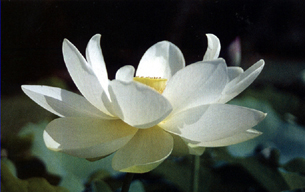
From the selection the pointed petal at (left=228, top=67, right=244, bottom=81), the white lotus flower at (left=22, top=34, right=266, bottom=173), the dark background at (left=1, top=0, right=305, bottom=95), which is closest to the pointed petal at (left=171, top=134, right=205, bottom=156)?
the white lotus flower at (left=22, top=34, right=266, bottom=173)

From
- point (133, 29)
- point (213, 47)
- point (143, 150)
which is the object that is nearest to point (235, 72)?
point (213, 47)

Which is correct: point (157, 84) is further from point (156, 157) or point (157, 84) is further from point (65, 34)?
point (65, 34)

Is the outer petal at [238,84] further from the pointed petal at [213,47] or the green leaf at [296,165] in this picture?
the green leaf at [296,165]

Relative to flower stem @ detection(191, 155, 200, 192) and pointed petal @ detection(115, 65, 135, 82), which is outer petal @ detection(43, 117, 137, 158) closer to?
pointed petal @ detection(115, 65, 135, 82)

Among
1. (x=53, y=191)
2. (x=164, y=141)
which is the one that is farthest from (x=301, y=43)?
(x=53, y=191)

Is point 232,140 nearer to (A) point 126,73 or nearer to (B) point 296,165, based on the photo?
(A) point 126,73

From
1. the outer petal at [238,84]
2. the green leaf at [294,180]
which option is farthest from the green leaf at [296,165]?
the outer petal at [238,84]
